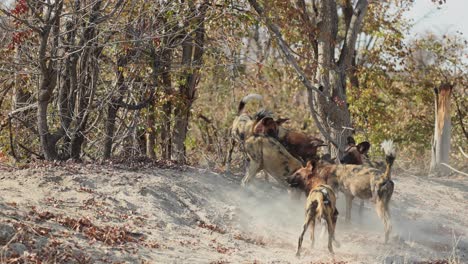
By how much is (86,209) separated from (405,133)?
13312 mm

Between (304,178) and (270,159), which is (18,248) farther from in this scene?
(270,159)

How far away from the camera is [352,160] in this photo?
34.0ft

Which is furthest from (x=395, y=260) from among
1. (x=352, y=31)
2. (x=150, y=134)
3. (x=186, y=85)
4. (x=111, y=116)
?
→ (x=150, y=134)

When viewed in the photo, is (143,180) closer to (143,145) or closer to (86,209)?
(86,209)

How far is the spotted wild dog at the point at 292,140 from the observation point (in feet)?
33.9

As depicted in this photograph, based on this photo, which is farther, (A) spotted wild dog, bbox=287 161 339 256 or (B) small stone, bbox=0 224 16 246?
(A) spotted wild dog, bbox=287 161 339 256

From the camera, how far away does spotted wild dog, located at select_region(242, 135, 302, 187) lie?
9867mm

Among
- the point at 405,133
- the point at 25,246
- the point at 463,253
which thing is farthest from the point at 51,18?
the point at 405,133

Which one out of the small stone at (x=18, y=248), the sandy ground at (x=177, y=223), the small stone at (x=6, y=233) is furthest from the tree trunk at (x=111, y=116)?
the small stone at (x=18, y=248)

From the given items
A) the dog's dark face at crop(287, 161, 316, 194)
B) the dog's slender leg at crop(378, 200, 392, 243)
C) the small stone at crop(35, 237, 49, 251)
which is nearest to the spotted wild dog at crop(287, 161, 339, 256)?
the dog's dark face at crop(287, 161, 316, 194)

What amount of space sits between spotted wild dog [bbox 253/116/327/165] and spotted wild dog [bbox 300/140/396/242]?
1.50 feet

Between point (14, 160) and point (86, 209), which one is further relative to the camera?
point (14, 160)

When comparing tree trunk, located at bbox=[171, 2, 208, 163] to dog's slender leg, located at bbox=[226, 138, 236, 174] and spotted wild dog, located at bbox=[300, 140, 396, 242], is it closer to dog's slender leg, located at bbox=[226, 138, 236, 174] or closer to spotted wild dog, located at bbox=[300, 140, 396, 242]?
dog's slender leg, located at bbox=[226, 138, 236, 174]

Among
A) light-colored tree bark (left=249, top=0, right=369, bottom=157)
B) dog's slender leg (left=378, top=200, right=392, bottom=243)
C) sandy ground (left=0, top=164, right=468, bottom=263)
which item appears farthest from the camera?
light-colored tree bark (left=249, top=0, right=369, bottom=157)
